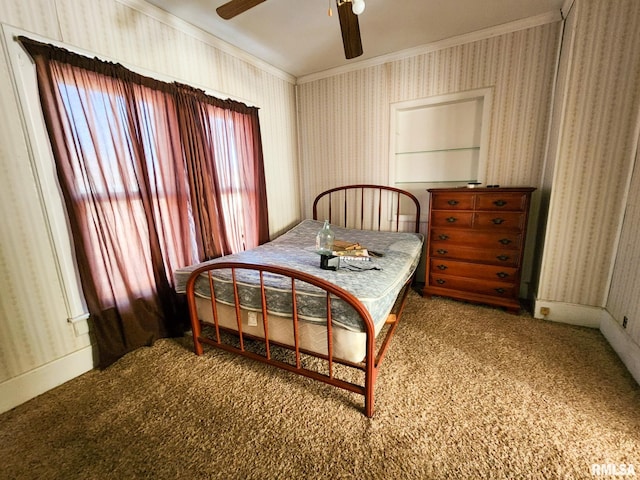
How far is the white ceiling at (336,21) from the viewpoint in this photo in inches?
81.5

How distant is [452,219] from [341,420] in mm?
2001

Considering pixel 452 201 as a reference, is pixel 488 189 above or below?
above

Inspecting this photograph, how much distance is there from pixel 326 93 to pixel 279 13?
1.28 metres

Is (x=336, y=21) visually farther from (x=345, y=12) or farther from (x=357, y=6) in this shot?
(x=357, y=6)

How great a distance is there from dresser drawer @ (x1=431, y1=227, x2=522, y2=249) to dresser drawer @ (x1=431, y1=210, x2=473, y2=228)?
0.17ft

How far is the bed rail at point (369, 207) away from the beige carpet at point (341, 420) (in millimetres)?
1649

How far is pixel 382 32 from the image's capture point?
2.47m

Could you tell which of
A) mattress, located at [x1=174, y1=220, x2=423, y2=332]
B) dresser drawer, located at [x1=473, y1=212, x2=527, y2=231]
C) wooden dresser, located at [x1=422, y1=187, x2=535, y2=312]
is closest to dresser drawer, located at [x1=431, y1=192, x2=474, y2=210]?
wooden dresser, located at [x1=422, y1=187, x2=535, y2=312]

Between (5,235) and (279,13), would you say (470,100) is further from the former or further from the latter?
(5,235)

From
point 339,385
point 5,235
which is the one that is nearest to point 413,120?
point 339,385

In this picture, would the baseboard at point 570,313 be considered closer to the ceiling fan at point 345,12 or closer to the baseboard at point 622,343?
the baseboard at point 622,343

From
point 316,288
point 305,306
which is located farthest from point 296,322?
point 316,288

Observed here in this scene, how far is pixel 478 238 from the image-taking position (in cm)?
243

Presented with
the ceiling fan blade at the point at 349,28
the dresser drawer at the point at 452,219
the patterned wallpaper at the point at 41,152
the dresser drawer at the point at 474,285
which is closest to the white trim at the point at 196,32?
the patterned wallpaper at the point at 41,152
